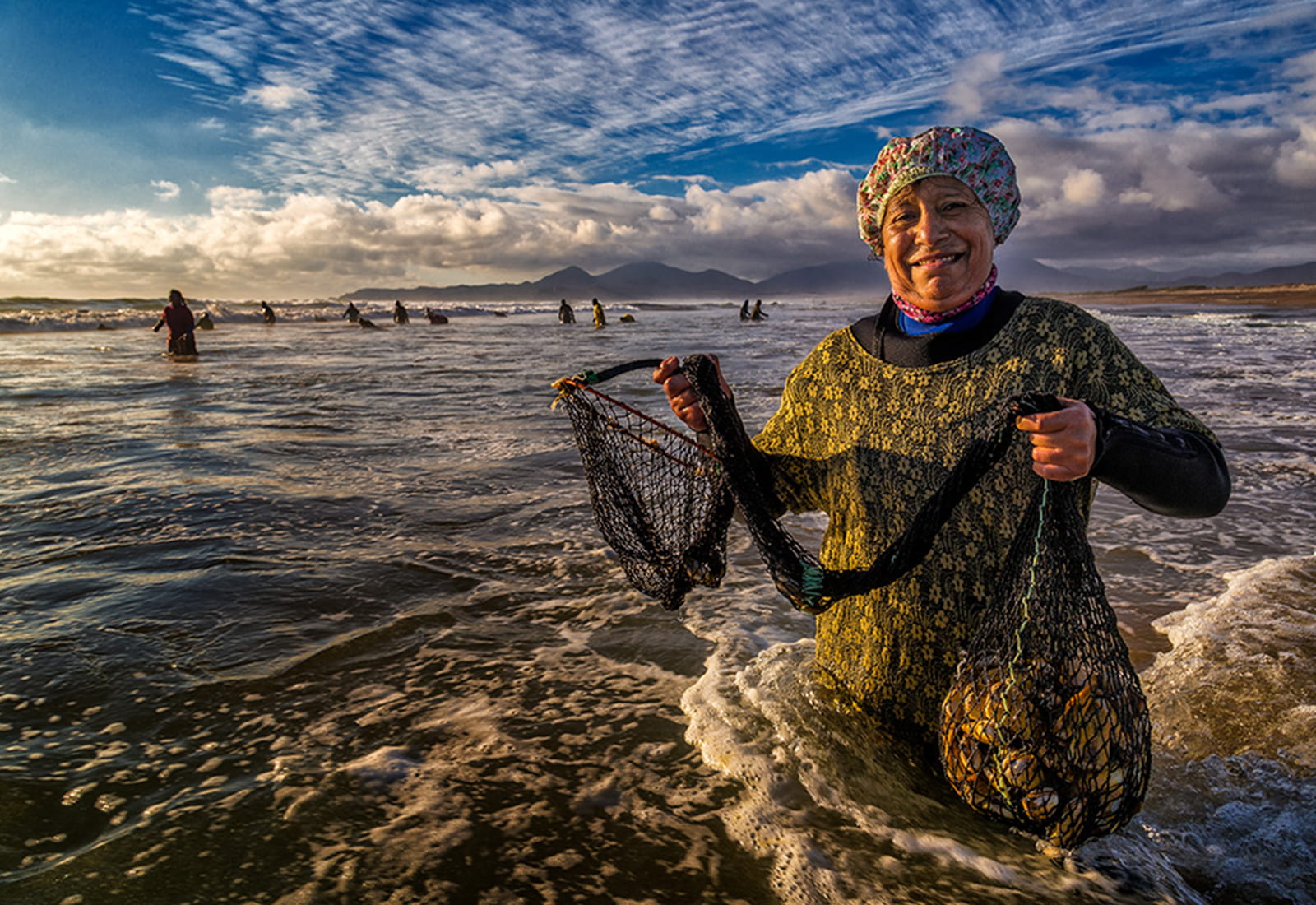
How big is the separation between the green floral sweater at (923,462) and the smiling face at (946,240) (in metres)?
0.20

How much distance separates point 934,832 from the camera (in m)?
2.46

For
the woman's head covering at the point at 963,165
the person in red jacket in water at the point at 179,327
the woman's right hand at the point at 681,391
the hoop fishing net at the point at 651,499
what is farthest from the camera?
the person in red jacket in water at the point at 179,327

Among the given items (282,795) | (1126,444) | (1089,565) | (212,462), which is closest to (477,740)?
(282,795)

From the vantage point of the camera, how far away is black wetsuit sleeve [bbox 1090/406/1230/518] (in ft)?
6.08

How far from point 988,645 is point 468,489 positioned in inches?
225

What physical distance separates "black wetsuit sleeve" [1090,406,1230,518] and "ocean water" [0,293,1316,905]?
124 cm

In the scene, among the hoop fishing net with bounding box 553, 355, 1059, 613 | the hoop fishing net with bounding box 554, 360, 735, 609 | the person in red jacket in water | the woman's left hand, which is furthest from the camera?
the person in red jacket in water

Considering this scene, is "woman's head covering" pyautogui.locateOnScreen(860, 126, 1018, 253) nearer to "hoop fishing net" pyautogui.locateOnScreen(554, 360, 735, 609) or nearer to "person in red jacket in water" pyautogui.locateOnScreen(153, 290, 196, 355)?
"hoop fishing net" pyautogui.locateOnScreen(554, 360, 735, 609)

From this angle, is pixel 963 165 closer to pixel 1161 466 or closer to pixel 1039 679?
pixel 1161 466

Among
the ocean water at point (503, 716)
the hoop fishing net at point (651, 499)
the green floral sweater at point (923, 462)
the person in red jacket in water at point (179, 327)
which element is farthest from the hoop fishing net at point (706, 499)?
the person in red jacket in water at point (179, 327)

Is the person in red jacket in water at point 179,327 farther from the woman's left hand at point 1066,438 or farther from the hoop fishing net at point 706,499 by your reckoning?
the woman's left hand at point 1066,438

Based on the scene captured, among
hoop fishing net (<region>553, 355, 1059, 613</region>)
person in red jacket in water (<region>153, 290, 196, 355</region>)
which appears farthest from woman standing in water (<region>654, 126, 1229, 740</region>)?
person in red jacket in water (<region>153, 290, 196, 355</region>)

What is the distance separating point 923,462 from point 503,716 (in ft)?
7.04

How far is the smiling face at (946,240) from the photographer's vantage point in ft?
7.56
